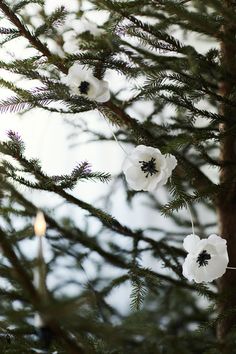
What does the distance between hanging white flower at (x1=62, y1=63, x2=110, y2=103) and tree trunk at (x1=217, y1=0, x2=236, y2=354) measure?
8.0 inches

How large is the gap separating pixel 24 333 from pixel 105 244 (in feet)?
1.26

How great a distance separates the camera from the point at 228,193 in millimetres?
988

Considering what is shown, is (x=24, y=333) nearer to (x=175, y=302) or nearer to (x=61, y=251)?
(x=61, y=251)

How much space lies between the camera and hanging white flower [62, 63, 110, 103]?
72cm

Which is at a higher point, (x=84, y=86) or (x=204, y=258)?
(x=84, y=86)

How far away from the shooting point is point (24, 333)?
29.2 inches

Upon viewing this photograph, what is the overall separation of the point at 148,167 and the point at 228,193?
0.32 metres

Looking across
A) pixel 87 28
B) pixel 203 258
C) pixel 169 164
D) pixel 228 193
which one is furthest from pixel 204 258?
A: pixel 87 28

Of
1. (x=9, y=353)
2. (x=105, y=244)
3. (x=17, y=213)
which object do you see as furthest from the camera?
(x=105, y=244)

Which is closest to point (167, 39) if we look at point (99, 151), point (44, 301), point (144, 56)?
point (144, 56)

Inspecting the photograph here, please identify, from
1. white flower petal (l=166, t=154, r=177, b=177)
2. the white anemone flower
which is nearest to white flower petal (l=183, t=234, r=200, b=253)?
the white anemone flower

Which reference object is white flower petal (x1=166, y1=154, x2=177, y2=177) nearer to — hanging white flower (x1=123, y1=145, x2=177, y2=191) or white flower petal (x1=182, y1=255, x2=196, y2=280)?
hanging white flower (x1=123, y1=145, x2=177, y2=191)

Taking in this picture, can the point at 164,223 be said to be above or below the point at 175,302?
above

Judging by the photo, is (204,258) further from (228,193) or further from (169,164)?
(228,193)
